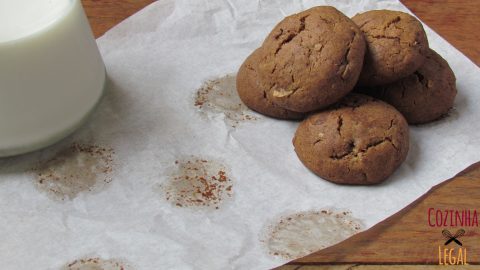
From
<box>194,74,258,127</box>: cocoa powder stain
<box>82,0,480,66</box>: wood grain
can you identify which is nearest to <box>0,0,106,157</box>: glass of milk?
<box>194,74,258,127</box>: cocoa powder stain

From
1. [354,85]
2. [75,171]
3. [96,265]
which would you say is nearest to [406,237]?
[354,85]

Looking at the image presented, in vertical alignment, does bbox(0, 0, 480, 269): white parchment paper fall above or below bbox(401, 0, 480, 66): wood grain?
above

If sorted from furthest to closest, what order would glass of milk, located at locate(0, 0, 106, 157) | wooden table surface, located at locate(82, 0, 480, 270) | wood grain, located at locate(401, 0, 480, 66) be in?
Result: 1. wood grain, located at locate(401, 0, 480, 66)
2. glass of milk, located at locate(0, 0, 106, 157)
3. wooden table surface, located at locate(82, 0, 480, 270)

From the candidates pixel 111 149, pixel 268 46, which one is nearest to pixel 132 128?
pixel 111 149

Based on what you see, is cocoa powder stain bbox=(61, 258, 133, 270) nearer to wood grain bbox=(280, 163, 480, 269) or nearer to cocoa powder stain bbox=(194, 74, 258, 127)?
wood grain bbox=(280, 163, 480, 269)

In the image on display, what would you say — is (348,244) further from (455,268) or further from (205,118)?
(205,118)

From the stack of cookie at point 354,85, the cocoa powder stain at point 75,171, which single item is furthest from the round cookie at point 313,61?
the cocoa powder stain at point 75,171

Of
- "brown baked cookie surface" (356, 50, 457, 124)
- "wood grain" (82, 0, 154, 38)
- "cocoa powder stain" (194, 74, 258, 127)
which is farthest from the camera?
"wood grain" (82, 0, 154, 38)

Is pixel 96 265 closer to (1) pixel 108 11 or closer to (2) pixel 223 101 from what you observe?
(2) pixel 223 101
